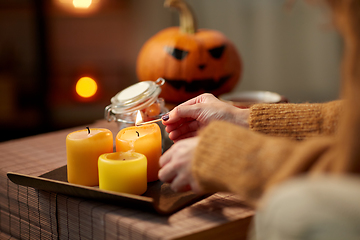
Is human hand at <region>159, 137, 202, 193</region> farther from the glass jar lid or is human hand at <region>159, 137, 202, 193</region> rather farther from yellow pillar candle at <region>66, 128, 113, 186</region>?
the glass jar lid

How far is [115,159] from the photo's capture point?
0.60 m

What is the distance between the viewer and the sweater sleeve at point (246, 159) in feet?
1.21

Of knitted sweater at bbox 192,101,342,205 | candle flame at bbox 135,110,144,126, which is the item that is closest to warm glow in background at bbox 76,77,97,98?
candle flame at bbox 135,110,144,126

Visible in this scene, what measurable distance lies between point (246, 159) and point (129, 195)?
0.70 feet

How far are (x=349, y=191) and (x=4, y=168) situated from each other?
726mm

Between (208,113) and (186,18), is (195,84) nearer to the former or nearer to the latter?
(186,18)

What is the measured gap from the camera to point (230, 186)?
1.34 feet

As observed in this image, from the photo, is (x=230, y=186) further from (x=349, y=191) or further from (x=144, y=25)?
(x=144, y=25)

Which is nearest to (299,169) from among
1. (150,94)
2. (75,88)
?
(150,94)

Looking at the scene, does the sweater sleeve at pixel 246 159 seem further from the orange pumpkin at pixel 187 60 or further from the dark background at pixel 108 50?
the dark background at pixel 108 50

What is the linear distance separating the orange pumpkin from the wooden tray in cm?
61

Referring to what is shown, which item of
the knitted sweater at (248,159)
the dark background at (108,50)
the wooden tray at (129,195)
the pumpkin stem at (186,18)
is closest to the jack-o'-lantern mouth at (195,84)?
the pumpkin stem at (186,18)

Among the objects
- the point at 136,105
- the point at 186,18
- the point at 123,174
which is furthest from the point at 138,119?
the point at 186,18

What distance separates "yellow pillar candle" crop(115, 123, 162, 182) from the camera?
2.11 feet
